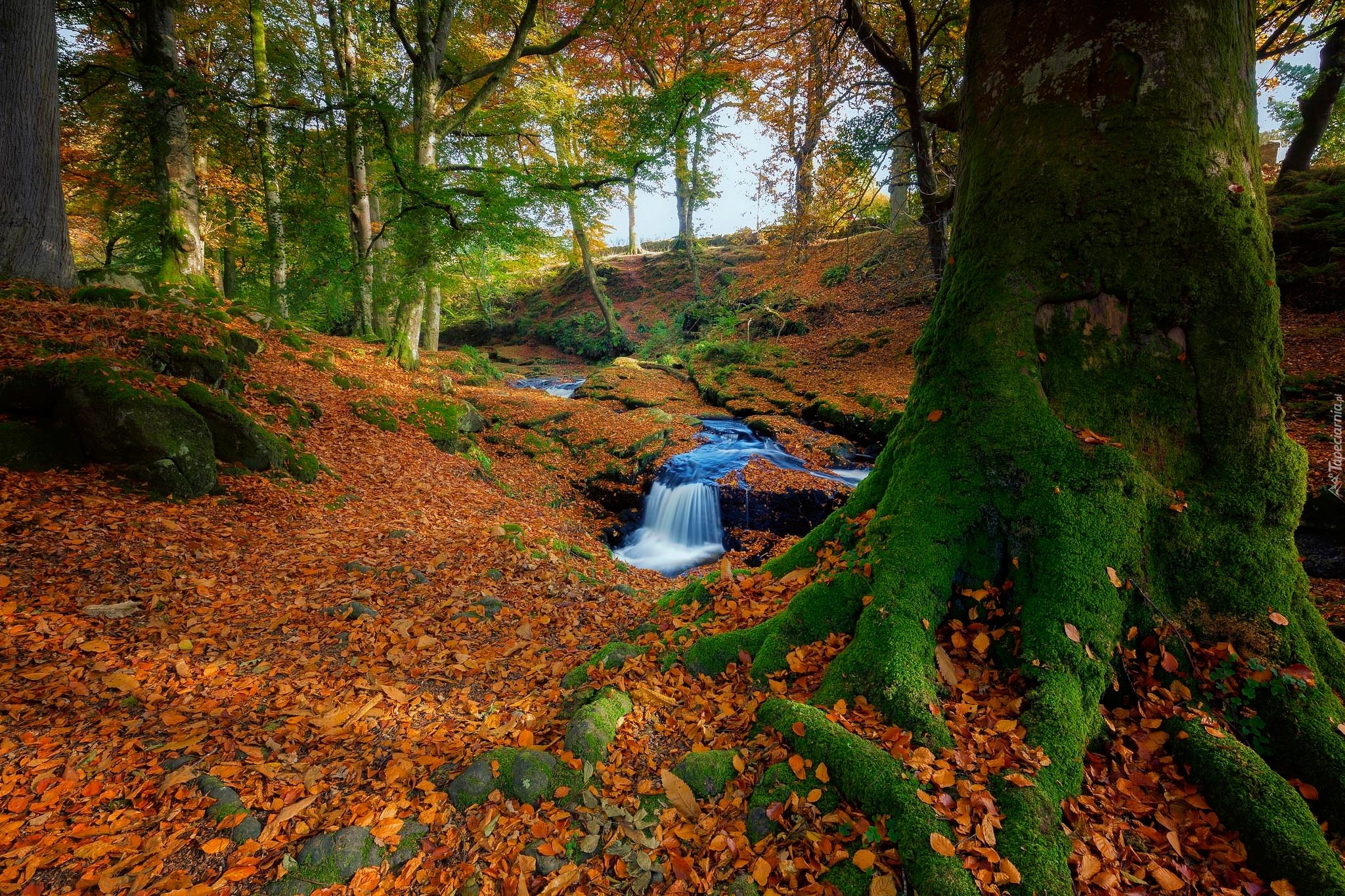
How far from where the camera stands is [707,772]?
93.4 inches

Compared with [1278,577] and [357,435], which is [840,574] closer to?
[1278,577]

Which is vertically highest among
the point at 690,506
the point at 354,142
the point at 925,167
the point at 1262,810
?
the point at 354,142

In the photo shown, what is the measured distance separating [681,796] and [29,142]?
9382mm

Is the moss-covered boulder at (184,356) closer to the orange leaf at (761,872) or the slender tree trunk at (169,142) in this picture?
the slender tree trunk at (169,142)

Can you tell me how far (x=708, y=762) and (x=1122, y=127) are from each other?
3905 mm

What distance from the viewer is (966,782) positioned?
198 centimetres

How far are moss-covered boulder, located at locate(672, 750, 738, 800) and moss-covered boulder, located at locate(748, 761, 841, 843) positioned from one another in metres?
0.16

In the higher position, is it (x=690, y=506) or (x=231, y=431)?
(x=231, y=431)

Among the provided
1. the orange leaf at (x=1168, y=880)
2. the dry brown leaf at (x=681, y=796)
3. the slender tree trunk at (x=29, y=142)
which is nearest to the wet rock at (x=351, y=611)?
the dry brown leaf at (x=681, y=796)

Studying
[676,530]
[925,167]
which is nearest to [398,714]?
[676,530]

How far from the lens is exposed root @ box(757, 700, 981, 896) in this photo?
174 centimetres

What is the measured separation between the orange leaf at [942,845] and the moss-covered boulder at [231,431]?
699cm

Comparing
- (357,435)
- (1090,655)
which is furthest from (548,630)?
(357,435)

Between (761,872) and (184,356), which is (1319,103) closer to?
(761,872)
